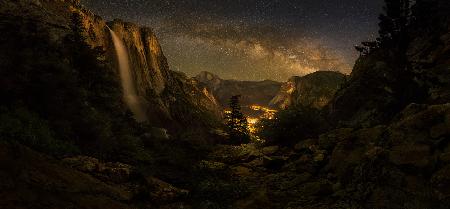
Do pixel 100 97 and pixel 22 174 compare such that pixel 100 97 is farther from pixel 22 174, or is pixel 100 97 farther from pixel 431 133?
pixel 431 133

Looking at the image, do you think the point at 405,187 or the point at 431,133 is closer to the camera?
the point at 405,187

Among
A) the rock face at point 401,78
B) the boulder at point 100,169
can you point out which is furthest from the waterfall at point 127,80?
the boulder at point 100,169

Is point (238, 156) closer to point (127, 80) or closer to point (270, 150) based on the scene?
point (270, 150)

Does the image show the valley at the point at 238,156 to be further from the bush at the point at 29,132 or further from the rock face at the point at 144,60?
the rock face at the point at 144,60

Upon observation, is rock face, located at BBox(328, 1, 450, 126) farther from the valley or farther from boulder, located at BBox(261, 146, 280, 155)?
boulder, located at BBox(261, 146, 280, 155)

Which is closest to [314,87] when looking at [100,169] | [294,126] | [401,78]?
[294,126]

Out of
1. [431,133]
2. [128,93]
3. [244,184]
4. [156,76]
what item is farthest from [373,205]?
[156,76]

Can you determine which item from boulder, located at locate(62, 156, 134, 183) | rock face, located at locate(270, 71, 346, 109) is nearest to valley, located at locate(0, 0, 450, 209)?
boulder, located at locate(62, 156, 134, 183)
